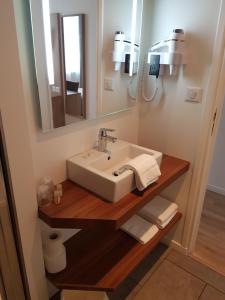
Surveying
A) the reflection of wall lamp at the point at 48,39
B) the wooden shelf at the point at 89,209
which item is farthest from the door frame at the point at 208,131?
the reflection of wall lamp at the point at 48,39

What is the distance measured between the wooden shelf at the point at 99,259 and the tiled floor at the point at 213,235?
534mm

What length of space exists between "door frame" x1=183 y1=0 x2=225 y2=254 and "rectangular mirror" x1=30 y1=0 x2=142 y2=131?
0.52 metres

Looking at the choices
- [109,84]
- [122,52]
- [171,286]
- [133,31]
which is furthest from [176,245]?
[133,31]

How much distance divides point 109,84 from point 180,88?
0.48 metres

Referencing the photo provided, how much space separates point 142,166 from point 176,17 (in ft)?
3.16

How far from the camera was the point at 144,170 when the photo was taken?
4.15 feet

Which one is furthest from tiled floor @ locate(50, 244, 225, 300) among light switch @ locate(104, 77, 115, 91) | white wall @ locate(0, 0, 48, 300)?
light switch @ locate(104, 77, 115, 91)

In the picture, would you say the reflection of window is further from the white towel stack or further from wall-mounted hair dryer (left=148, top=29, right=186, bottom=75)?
the white towel stack

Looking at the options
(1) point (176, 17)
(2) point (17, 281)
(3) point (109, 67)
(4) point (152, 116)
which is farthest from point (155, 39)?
(2) point (17, 281)

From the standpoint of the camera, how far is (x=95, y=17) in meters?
1.32

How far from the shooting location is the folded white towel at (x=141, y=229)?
1.57 meters

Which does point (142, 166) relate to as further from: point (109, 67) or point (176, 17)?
point (176, 17)

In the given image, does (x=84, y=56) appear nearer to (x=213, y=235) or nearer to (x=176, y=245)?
(x=176, y=245)

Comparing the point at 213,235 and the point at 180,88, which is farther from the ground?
the point at 180,88
